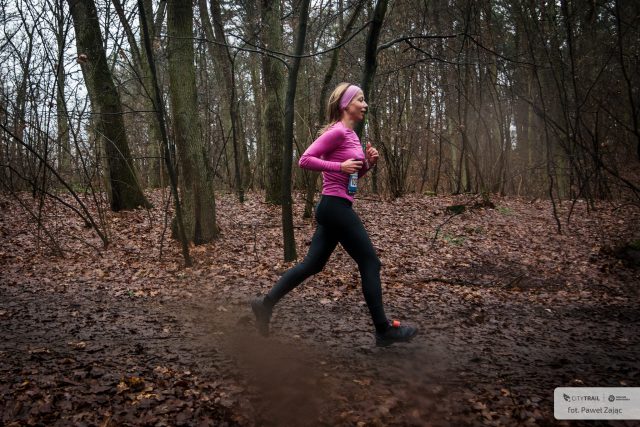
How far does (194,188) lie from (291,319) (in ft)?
12.6

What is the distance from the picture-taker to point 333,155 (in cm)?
360

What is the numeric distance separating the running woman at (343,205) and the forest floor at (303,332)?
53cm

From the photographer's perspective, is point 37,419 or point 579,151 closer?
point 37,419

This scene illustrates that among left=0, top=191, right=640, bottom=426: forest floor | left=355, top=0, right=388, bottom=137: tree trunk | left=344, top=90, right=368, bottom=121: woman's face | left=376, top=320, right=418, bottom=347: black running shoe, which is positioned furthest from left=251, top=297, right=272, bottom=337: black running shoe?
left=355, top=0, right=388, bottom=137: tree trunk

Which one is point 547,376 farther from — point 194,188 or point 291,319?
point 194,188

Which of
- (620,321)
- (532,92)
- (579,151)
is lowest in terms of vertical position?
(620,321)

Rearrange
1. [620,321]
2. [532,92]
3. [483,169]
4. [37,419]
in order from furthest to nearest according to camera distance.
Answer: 1. [483,169]
2. [532,92]
3. [620,321]
4. [37,419]

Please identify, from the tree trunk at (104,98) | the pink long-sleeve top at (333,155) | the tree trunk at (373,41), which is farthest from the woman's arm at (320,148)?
the tree trunk at (104,98)

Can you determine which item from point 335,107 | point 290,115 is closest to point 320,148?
point 335,107

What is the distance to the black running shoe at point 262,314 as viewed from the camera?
3.91 m

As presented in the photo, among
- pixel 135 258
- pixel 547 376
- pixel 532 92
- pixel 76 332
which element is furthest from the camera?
pixel 532 92

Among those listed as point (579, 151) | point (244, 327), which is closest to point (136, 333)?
point (244, 327)

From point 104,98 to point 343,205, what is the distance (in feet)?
29.9

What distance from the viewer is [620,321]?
477 cm
